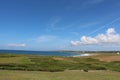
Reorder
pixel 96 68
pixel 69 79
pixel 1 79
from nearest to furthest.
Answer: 1. pixel 1 79
2. pixel 69 79
3. pixel 96 68

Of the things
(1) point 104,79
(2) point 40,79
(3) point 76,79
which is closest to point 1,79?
(2) point 40,79

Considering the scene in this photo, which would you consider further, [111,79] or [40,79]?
[111,79]

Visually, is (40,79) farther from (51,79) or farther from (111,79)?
(111,79)

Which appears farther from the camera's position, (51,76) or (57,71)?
(57,71)

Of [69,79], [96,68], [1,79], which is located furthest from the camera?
[96,68]

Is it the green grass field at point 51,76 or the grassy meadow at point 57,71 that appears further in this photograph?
the grassy meadow at point 57,71

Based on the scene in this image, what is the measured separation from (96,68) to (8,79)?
2866 cm

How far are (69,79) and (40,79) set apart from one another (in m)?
4.25

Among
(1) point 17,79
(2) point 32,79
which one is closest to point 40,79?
(2) point 32,79

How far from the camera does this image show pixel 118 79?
35469 mm

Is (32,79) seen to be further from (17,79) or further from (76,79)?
(76,79)

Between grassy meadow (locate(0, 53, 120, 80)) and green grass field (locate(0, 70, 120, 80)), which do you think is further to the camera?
grassy meadow (locate(0, 53, 120, 80))

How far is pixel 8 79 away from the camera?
3184 centimetres

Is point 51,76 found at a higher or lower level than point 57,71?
lower
